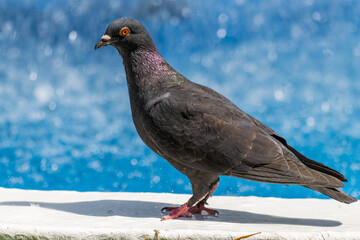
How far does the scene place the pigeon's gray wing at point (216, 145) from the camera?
5.08 m

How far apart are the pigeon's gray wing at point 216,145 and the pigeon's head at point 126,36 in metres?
0.60

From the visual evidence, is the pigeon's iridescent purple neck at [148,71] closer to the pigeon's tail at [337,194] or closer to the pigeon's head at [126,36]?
the pigeon's head at [126,36]

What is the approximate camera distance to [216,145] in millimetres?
5109

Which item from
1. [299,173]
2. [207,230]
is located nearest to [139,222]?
[207,230]

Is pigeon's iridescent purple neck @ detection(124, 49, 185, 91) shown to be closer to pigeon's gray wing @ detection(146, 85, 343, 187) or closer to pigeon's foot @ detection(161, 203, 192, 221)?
pigeon's gray wing @ detection(146, 85, 343, 187)

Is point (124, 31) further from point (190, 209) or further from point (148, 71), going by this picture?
point (190, 209)

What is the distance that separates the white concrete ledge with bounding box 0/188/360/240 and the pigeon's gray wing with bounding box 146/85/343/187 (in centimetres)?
50

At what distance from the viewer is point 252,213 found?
231 inches

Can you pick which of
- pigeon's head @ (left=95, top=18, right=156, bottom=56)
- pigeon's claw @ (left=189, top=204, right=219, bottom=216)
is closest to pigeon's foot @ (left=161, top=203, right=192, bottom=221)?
pigeon's claw @ (left=189, top=204, right=219, bottom=216)

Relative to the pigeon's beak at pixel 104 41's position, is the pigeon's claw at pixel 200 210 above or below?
below

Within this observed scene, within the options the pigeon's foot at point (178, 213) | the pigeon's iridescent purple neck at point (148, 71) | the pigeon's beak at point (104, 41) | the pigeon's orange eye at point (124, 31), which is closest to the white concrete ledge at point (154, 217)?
the pigeon's foot at point (178, 213)

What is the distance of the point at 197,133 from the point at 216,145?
0.21m

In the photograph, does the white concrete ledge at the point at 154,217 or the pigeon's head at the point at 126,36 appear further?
the pigeon's head at the point at 126,36

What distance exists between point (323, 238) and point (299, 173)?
0.64 metres
